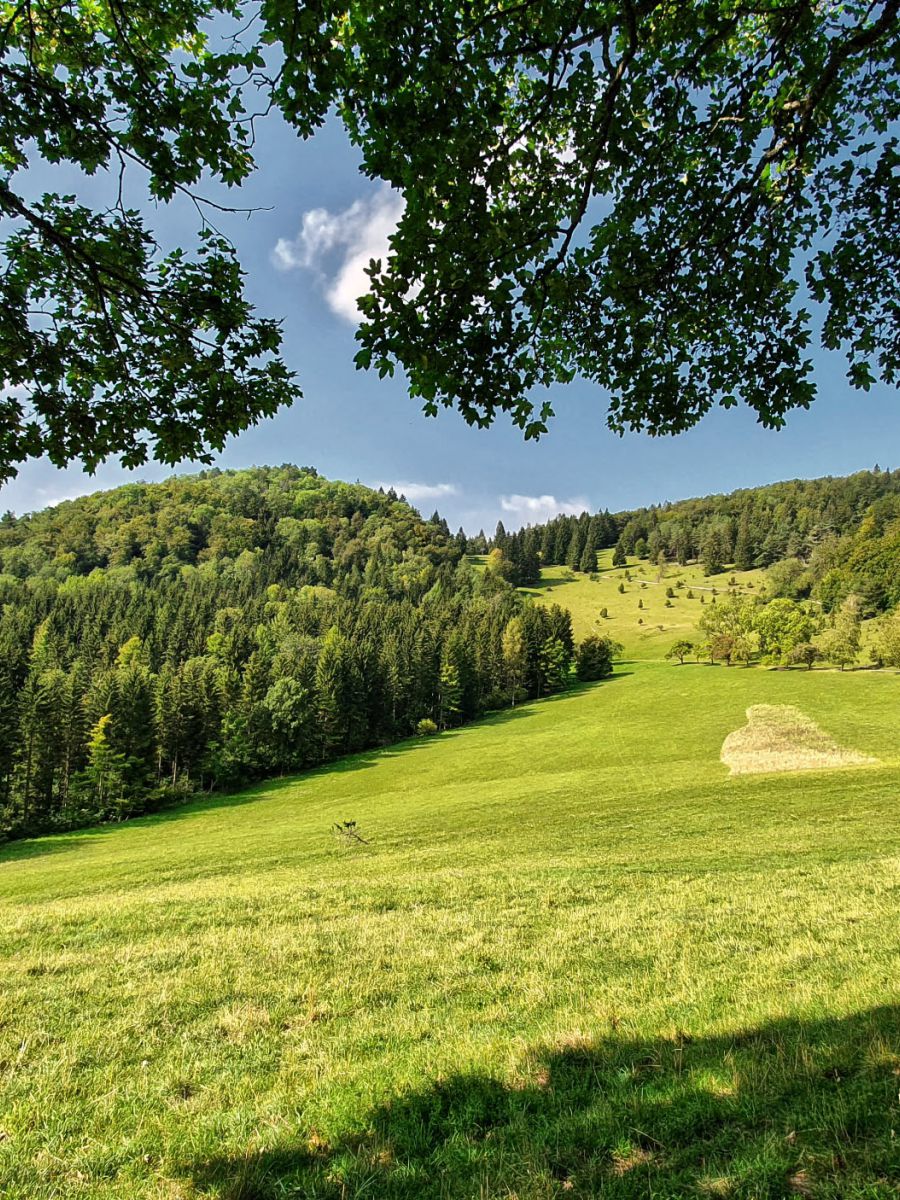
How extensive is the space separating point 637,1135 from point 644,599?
163892 millimetres

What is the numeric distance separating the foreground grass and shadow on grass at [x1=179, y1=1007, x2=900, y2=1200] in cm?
2

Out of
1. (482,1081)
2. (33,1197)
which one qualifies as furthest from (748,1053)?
(33,1197)

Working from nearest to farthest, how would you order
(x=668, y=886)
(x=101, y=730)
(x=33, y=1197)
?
(x=33, y=1197)
(x=668, y=886)
(x=101, y=730)

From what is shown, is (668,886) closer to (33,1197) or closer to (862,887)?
(862,887)

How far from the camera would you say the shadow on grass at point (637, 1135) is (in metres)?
3.05

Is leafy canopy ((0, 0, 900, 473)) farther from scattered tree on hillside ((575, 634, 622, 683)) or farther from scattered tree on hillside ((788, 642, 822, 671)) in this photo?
scattered tree on hillside ((575, 634, 622, 683))

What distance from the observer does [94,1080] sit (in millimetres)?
4727

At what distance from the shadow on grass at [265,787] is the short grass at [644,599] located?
1246 inches

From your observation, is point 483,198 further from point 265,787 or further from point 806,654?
point 806,654

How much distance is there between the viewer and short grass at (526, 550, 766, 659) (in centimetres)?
12575

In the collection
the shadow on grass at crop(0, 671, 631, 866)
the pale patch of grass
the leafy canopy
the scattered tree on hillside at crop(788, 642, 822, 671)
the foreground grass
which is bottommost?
the shadow on grass at crop(0, 671, 631, 866)

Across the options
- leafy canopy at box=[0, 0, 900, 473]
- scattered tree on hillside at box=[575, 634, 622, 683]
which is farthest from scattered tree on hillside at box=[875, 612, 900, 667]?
leafy canopy at box=[0, 0, 900, 473]

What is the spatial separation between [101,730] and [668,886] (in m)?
63.0

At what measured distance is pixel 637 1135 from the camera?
3.54m
